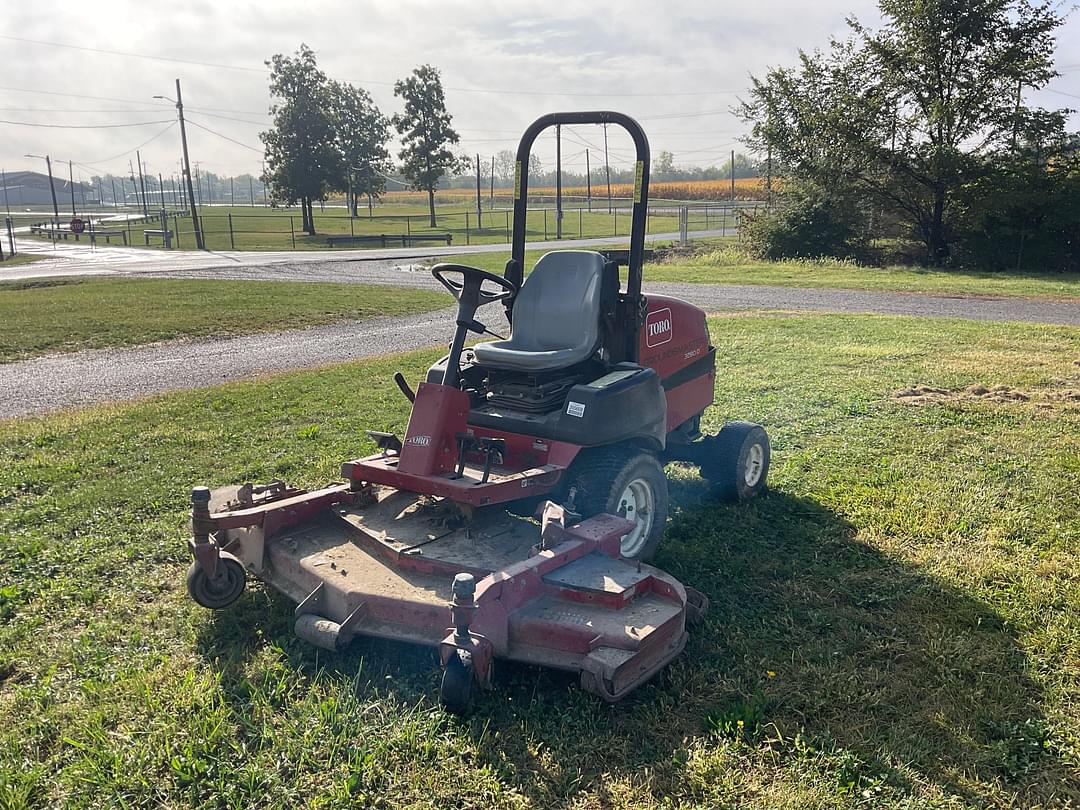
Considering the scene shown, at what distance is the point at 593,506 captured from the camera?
4172mm

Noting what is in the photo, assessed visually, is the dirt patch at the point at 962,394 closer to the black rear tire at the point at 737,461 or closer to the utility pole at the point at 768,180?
the black rear tire at the point at 737,461

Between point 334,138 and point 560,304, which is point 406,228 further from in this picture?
point 560,304

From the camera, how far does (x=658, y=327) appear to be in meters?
5.07

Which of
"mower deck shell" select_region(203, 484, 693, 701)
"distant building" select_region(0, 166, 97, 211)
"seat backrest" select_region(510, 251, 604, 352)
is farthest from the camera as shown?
"distant building" select_region(0, 166, 97, 211)

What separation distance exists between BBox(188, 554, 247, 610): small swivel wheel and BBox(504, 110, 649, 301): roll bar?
7.65ft

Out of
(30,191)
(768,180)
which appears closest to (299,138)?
(768,180)

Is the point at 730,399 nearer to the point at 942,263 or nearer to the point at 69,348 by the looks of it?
the point at 69,348

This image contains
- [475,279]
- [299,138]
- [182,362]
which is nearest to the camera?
[475,279]

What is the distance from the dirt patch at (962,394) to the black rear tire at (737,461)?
3.19 m

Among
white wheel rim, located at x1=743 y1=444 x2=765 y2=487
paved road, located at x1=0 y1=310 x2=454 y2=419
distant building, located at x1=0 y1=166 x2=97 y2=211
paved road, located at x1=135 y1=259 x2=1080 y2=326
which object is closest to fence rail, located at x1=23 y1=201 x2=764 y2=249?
paved road, located at x1=135 y1=259 x2=1080 y2=326

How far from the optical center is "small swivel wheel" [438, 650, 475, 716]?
300cm

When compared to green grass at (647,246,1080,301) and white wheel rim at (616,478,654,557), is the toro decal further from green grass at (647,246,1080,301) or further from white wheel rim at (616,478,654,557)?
green grass at (647,246,1080,301)

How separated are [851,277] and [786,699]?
20776 mm

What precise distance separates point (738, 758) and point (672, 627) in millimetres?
549
